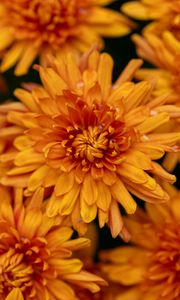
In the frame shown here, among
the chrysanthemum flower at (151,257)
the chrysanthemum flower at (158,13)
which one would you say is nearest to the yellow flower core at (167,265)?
the chrysanthemum flower at (151,257)

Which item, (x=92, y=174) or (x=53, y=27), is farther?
(x=53, y=27)

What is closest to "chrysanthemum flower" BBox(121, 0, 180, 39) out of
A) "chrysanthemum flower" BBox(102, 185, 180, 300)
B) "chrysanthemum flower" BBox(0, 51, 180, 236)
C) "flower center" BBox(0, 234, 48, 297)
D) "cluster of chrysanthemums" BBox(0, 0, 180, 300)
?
"cluster of chrysanthemums" BBox(0, 0, 180, 300)

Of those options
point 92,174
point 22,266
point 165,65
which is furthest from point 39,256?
point 165,65

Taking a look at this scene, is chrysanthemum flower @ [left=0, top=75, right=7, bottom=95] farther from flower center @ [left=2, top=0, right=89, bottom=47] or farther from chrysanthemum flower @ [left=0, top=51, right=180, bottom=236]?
chrysanthemum flower @ [left=0, top=51, right=180, bottom=236]

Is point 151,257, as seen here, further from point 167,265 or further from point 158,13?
point 158,13

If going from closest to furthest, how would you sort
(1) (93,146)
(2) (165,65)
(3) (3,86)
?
(1) (93,146) < (2) (165,65) < (3) (3,86)

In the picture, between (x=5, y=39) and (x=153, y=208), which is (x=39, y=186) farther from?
Answer: (x=5, y=39)
